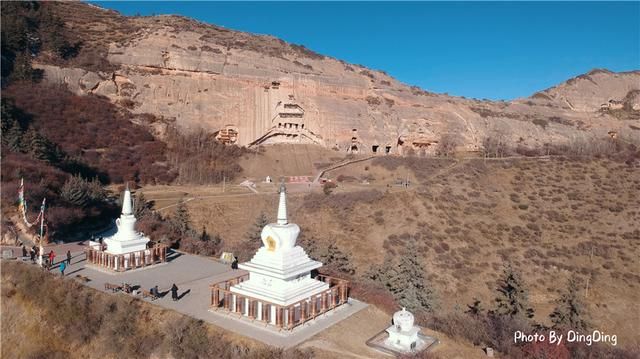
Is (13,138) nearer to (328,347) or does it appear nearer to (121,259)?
(121,259)

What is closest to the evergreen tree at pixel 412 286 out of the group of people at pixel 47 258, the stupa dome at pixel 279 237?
the stupa dome at pixel 279 237

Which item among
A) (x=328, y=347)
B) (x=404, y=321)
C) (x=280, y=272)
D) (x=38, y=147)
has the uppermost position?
(x=38, y=147)

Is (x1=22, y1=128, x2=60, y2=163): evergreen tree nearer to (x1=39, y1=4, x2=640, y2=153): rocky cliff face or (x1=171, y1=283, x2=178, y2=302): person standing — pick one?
(x1=39, y1=4, x2=640, y2=153): rocky cliff face

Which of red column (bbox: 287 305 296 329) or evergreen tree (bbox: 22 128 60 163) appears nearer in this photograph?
red column (bbox: 287 305 296 329)

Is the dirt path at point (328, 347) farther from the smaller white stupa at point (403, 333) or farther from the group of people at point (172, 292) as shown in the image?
the group of people at point (172, 292)

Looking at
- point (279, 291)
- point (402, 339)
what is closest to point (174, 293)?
point (279, 291)

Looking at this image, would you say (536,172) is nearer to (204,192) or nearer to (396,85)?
(396,85)

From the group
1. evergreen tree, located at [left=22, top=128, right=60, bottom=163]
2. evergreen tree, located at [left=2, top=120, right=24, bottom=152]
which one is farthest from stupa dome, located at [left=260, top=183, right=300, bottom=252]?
evergreen tree, located at [left=2, top=120, right=24, bottom=152]
